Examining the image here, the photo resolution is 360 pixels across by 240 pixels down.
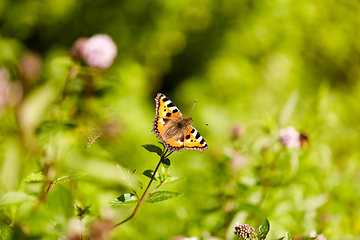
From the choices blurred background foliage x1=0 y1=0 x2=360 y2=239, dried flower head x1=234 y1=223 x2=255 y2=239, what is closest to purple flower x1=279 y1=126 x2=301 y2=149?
blurred background foliage x1=0 y1=0 x2=360 y2=239

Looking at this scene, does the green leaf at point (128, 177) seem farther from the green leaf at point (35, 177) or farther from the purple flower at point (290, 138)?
the purple flower at point (290, 138)

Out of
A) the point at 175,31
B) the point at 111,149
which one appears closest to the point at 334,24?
the point at 175,31

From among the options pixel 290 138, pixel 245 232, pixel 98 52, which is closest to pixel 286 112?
pixel 290 138

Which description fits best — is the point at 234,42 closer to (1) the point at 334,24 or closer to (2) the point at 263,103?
(2) the point at 263,103

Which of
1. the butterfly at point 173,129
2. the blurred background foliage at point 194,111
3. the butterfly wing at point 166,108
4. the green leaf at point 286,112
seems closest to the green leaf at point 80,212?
the blurred background foliage at point 194,111

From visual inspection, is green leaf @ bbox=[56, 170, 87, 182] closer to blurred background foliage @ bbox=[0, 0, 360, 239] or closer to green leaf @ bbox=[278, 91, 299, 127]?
blurred background foliage @ bbox=[0, 0, 360, 239]
